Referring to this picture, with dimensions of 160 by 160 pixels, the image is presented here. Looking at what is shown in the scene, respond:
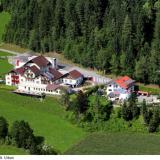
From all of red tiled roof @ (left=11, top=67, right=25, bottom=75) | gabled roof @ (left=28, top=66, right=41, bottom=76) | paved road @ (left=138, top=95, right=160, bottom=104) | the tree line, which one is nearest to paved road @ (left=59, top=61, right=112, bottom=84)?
gabled roof @ (left=28, top=66, right=41, bottom=76)

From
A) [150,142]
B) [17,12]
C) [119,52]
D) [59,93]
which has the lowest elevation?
[150,142]

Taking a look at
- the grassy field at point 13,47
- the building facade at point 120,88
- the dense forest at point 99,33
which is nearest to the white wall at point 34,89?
the building facade at point 120,88

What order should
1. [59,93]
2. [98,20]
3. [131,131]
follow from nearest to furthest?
[131,131] → [59,93] → [98,20]

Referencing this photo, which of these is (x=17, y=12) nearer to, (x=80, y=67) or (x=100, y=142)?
(x=80, y=67)

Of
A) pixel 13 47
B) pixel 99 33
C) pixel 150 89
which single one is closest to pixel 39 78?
pixel 99 33

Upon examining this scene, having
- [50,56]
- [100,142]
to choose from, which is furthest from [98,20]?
[100,142]

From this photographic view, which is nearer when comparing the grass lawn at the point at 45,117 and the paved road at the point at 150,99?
the grass lawn at the point at 45,117

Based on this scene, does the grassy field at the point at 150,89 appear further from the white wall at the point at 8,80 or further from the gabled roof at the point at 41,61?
the white wall at the point at 8,80

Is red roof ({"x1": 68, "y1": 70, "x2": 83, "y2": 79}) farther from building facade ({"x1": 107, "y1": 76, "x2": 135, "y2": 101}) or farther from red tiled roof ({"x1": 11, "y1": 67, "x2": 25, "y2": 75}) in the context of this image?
red tiled roof ({"x1": 11, "y1": 67, "x2": 25, "y2": 75})
